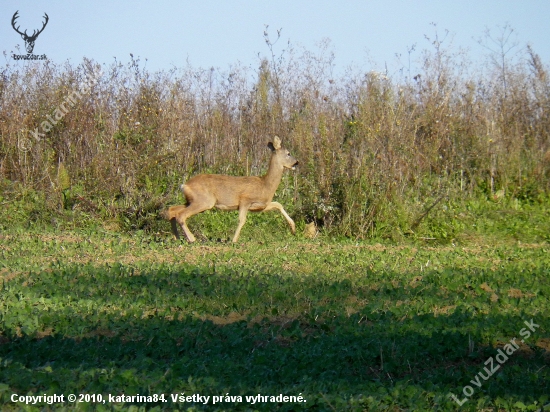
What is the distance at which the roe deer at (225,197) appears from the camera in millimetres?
12414

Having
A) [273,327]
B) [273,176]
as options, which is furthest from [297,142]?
[273,327]

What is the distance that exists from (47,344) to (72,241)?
5.54 meters

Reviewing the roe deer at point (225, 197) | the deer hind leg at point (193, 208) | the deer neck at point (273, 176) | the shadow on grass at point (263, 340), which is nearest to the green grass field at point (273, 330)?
the shadow on grass at point (263, 340)

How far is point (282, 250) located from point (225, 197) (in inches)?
93.2

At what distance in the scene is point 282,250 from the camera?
10.6 m

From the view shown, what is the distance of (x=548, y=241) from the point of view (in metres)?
13.1

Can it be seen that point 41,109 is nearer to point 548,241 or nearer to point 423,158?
point 423,158

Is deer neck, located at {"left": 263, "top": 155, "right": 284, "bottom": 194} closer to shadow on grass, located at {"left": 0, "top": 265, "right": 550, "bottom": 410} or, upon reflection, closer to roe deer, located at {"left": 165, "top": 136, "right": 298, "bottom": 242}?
roe deer, located at {"left": 165, "top": 136, "right": 298, "bottom": 242}

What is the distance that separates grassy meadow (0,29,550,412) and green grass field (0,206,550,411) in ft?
0.08

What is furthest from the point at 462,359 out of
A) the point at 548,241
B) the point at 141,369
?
the point at 548,241

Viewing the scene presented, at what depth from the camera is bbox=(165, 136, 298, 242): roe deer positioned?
1241 cm

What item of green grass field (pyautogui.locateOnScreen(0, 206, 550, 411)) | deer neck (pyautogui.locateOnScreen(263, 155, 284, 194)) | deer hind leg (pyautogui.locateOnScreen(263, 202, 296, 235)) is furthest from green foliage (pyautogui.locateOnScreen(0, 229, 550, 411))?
deer neck (pyautogui.locateOnScreen(263, 155, 284, 194))

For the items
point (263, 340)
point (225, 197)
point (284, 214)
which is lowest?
point (263, 340)

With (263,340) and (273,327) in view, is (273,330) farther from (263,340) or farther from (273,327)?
(263,340)
